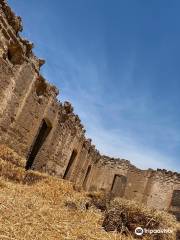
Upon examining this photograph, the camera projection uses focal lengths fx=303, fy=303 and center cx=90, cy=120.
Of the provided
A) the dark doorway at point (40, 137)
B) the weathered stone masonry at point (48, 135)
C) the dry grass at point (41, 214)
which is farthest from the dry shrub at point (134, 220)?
the dark doorway at point (40, 137)

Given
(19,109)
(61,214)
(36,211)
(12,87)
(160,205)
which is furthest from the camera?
(160,205)

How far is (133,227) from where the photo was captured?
6453 mm

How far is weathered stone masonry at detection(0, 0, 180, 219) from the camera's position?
358 inches

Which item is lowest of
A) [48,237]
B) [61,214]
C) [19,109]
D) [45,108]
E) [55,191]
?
[48,237]

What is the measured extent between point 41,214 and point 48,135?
27.2 feet

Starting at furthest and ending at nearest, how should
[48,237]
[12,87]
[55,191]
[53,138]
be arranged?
[53,138] → [12,87] → [55,191] → [48,237]

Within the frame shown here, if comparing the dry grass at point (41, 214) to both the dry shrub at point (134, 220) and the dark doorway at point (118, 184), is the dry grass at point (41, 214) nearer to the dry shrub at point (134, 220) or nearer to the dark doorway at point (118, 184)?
the dry shrub at point (134, 220)

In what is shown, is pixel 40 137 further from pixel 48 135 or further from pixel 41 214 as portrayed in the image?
pixel 41 214

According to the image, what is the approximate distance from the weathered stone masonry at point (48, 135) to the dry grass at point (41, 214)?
1.41 m

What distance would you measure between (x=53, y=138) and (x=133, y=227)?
817 cm

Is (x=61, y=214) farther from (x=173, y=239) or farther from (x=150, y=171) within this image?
(x=150, y=171)

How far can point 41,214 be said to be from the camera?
5.46 metres

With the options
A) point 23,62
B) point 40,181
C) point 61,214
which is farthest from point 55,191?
point 23,62

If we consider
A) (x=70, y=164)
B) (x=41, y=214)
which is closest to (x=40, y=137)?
(x=70, y=164)
